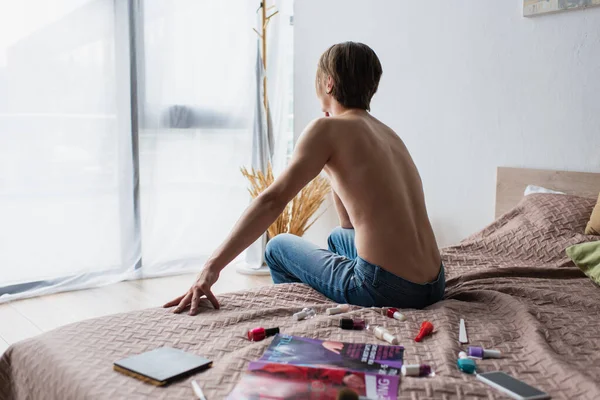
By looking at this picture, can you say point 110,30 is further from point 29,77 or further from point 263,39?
point 263,39

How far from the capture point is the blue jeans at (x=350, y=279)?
1692 millimetres

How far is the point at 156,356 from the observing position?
48.7 inches

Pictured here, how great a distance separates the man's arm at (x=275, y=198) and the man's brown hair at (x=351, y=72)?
0.61ft

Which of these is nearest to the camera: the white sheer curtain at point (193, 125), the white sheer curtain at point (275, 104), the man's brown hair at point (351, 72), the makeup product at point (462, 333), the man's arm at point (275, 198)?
the makeup product at point (462, 333)

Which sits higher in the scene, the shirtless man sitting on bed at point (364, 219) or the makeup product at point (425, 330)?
the shirtless man sitting on bed at point (364, 219)

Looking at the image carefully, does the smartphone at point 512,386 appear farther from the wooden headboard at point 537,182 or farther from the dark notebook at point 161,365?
the wooden headboard at point 537,182

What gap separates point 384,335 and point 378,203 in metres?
0.43

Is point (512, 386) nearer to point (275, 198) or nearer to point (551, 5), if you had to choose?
point (275, 198)

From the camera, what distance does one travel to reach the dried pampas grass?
11.4 feet

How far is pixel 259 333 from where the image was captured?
54.0 inches

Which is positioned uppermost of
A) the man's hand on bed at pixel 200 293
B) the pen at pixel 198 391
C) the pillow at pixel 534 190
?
the pillow at pixel 534 190

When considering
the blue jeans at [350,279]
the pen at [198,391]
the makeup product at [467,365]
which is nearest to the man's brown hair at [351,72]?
the blue jeans at [350,279]

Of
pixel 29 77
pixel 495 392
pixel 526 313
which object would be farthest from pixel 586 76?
pixel 29 77

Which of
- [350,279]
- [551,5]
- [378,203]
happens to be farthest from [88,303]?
[551,5]
